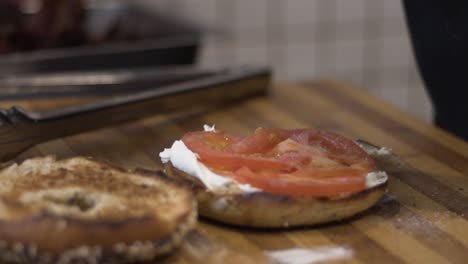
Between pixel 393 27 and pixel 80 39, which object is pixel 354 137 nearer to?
pixel 80 39

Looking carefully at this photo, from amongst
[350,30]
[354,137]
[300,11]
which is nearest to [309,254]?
[354,137]

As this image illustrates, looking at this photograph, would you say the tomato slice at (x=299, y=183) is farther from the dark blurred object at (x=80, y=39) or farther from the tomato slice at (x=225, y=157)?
the dark blurred object at (x=80, y=39)

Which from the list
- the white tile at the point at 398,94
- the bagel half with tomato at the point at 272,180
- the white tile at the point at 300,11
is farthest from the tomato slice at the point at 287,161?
the white tile at the point at 398,94

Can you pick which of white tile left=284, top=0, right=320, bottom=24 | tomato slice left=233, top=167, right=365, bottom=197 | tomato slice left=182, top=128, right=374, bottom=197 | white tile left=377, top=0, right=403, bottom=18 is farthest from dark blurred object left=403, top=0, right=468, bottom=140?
white tile left=377, top=0, right=403, bottom=18

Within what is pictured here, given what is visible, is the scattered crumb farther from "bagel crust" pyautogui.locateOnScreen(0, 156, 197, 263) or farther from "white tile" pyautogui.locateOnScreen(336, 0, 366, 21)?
"white tile" pyautogui.locateOnScreen(336, 0, 366, 21)

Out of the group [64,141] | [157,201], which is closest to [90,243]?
[157,201]

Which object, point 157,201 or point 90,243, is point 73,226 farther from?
point 157,201
